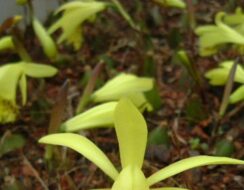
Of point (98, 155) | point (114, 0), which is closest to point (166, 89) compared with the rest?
point (114, 0)

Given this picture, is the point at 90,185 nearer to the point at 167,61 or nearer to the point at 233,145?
the point at 233,145

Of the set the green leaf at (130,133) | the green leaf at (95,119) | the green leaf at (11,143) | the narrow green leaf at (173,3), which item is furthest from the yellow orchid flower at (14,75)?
the green leaf at (130,133)

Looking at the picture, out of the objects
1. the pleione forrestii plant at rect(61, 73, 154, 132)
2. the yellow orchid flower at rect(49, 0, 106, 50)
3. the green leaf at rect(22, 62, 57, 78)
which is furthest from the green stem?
the yellow orchid flower at rect(49, 0, 106, 50)

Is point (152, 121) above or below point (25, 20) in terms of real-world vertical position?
below

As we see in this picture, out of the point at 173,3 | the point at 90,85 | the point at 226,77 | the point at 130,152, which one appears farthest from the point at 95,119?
the point at 173,3

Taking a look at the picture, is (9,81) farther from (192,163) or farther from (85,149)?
(192,163)

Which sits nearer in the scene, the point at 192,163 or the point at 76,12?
the point at 192,163

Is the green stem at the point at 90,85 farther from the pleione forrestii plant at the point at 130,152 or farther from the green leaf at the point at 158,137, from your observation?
the pleione forrestii plant at the point at 130,152
